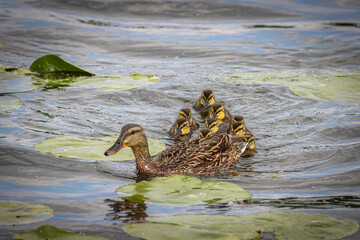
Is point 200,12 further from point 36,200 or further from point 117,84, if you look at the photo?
point 36,200

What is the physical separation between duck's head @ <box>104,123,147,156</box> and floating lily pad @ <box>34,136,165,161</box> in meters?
0.22

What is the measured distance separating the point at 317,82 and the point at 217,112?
7.27ft


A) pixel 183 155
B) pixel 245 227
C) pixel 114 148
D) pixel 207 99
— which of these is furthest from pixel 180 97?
pixel 245 227

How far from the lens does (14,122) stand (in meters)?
6.94

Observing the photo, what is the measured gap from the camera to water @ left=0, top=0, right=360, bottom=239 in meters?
4.68

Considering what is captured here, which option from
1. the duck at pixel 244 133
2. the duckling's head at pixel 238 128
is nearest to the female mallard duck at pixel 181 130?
the duck at pixel 244 133

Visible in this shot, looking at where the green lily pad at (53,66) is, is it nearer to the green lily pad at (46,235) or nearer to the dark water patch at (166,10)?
the green lily pad at (46,235)

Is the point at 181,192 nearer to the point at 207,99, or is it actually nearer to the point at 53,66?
the point at 207,99

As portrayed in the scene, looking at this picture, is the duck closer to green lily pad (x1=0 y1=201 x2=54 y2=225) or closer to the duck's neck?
the duck's neck

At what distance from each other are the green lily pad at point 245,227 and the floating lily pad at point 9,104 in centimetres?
409

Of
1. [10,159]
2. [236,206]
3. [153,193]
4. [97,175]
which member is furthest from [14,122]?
[236,206]

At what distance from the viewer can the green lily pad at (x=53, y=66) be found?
916 cm

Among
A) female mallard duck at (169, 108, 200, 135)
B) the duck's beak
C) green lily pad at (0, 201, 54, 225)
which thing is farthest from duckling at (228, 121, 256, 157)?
green lily pad at (0, 201, 54, 225)

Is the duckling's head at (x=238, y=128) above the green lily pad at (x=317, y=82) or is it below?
below
